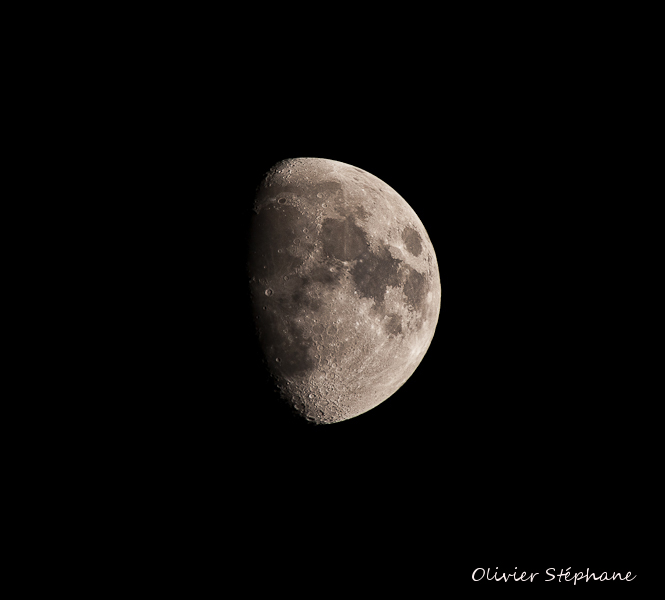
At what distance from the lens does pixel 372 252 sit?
3076mm

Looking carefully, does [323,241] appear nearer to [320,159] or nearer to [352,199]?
[352,199]

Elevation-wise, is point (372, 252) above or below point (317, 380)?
above

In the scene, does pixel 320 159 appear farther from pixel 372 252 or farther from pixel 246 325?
pixel 246 325

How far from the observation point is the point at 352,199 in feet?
10.5

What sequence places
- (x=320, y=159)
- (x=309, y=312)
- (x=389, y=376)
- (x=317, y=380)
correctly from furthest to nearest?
1. (x=320, y=159)
2. (x=389, y=376)
3. (x=317, y=380)
4. (x=309, y=312)

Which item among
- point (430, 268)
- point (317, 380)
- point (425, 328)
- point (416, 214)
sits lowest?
point (317, 380)

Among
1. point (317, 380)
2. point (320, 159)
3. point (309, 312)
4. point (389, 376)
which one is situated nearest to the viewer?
point (309, 312)

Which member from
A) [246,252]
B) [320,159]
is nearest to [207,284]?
[246,252]

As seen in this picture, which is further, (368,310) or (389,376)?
(389,376)

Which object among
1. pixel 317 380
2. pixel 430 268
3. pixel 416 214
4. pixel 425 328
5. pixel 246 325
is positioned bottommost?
pixel 317 380

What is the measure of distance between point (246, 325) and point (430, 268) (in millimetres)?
1515

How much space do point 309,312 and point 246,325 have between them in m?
0.45

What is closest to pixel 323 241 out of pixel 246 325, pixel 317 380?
pixel 246 325

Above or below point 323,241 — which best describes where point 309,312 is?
below
